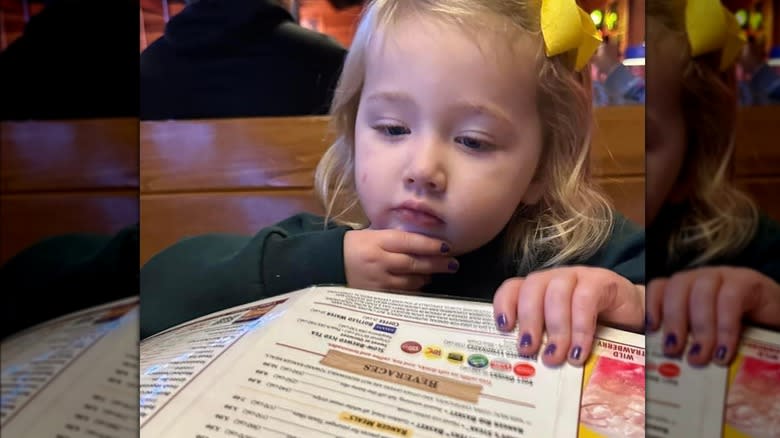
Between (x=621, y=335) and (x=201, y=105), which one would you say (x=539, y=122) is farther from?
(x=201, y=105)

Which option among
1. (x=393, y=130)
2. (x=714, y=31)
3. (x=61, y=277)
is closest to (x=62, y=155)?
(x=61, y=277)

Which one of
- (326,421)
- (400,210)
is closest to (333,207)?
(400,210)

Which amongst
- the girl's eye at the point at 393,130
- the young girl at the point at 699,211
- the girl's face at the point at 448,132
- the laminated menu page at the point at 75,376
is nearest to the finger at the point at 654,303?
the young girl at the point at 699,211

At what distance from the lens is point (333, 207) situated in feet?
1.44

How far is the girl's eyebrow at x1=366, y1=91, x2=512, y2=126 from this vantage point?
40 cm

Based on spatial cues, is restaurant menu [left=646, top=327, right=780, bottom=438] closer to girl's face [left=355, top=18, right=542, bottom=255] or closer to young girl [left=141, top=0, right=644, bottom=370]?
young girl [left=141, top=0, right=644, bottom=370]

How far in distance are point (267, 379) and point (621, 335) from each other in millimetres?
246

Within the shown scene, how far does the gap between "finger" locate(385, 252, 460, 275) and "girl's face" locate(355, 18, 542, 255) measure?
0.04ft

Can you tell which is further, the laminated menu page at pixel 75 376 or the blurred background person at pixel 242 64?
the blurred background person at pixel 242 64

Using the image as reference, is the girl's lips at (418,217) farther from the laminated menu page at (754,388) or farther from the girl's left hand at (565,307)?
the laminated menu page at (754,388)

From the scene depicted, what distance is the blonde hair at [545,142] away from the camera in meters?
0.40

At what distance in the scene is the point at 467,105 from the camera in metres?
0.40

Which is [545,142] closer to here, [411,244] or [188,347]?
[411,244]

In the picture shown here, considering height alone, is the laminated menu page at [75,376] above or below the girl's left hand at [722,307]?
below
